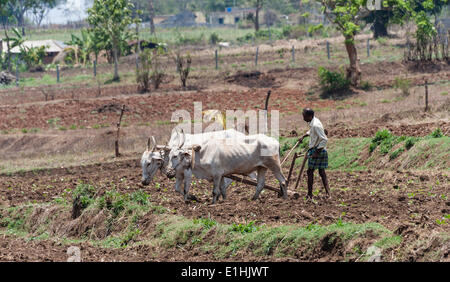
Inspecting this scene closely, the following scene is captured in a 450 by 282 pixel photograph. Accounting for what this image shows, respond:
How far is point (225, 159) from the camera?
12273mm

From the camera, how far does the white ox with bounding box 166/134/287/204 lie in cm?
1225

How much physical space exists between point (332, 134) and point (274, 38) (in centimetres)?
3918

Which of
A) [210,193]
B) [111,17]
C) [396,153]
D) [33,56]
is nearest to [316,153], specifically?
[210,193]

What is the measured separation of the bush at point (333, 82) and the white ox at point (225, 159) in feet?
56.1

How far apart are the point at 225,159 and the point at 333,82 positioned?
17.4 metres

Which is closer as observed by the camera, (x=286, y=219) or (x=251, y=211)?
(x=286, y=219)

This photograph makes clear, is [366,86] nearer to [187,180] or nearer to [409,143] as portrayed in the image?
[409,143]

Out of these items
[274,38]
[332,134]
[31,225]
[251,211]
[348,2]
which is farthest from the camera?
[274,38]

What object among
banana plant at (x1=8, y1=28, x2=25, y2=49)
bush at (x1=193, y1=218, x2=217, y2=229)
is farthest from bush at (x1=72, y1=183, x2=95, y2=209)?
banana plant at (x1=8, y1=28, x2=25, y2=49)

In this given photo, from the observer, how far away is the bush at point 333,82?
28.8 m

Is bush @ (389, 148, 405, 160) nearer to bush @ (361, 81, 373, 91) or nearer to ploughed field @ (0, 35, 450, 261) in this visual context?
ploughed field @ (0, 35, 450, 261)

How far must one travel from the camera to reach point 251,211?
447 inches

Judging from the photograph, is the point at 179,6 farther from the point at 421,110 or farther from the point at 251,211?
the point at 251,211

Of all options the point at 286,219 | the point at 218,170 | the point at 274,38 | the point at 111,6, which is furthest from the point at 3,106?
the point at 274,38
